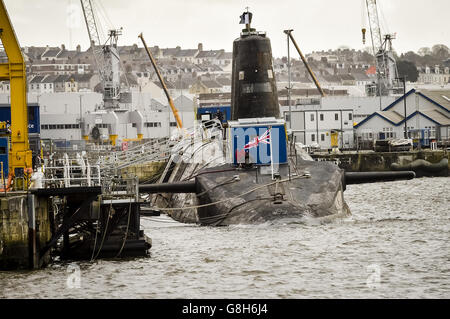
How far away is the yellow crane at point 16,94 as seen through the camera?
109ft

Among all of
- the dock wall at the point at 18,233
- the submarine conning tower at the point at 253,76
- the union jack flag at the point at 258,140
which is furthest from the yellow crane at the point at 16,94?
the submarine conning tower at the point at 253,76

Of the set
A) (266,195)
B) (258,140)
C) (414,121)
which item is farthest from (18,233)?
(414,121)

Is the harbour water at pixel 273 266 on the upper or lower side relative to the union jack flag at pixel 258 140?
lower

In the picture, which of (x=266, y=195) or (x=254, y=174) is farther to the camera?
(x=254, y=174)

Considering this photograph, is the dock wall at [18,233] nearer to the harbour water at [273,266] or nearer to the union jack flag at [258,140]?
the harbour water at [273,266]

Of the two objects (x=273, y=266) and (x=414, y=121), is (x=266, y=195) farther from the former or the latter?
(x=414, y=121)

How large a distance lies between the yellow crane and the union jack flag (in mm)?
9587

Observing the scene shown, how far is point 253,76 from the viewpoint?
141ft

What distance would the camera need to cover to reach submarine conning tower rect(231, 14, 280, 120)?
42.8 metres

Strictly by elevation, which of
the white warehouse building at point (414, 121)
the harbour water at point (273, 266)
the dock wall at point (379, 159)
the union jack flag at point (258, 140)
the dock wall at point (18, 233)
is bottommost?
the harbour water at point (273, 266)

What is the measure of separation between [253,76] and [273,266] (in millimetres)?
17300

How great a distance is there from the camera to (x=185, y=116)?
395 ft

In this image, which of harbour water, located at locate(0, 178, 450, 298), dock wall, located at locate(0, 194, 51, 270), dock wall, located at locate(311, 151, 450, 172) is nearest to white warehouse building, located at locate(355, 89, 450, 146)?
dock wall, located at locate(311, 151, 450, 172)
